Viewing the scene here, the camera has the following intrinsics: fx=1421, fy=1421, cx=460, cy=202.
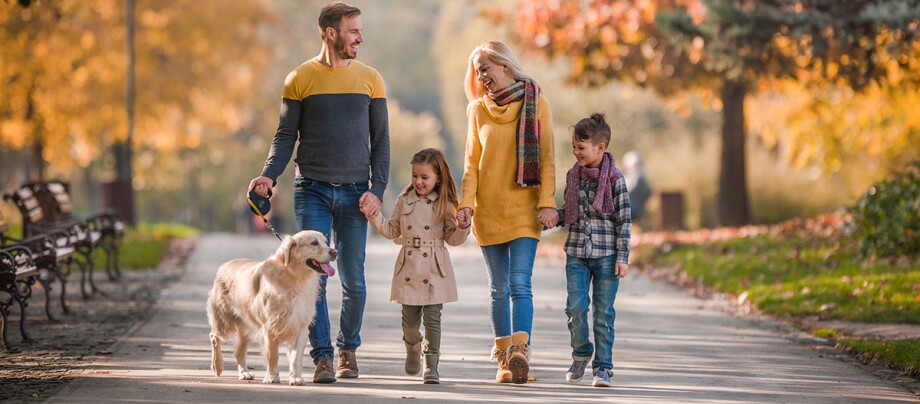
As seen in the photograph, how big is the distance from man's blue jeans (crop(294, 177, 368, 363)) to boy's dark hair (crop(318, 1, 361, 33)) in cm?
89

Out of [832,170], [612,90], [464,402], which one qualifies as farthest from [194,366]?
[612,90]

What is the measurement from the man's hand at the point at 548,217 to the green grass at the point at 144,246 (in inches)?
313

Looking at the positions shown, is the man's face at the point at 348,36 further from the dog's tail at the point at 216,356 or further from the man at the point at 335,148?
the dog's tail at the point at 216,356

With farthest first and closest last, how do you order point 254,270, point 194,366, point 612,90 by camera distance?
point 612,90 → point 194,366 → point 254,270

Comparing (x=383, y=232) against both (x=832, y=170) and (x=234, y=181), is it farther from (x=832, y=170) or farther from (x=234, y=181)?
(x=234, y=181)

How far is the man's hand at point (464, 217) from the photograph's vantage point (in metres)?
8.05

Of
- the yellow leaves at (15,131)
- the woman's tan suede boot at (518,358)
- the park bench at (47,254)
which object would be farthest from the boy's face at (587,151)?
the yellow leaves at (15,131)

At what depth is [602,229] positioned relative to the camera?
26.7 ft

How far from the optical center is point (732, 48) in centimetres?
1748

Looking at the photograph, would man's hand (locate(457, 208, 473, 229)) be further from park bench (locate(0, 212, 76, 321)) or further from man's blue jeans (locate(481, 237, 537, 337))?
park bench (locate(0, 212, 76, 321))

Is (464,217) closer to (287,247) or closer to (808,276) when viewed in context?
(287,247)

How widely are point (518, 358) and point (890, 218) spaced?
26.6 feet

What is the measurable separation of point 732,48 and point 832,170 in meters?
12.5

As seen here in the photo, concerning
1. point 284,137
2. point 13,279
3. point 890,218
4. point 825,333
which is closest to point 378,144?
point 284,137
